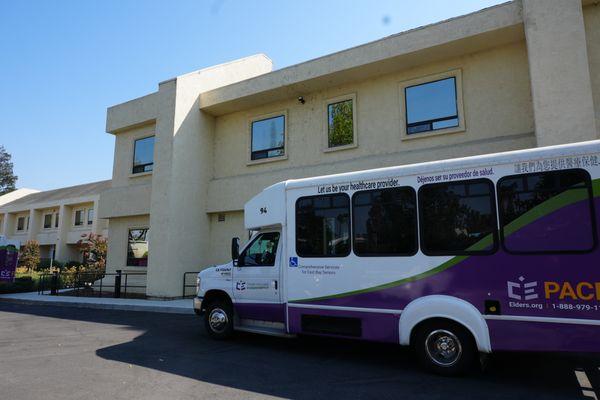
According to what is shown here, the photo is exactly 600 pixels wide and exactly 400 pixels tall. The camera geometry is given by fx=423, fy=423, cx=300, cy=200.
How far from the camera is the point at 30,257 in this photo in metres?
35.8

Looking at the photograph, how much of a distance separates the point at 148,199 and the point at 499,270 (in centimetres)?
1396

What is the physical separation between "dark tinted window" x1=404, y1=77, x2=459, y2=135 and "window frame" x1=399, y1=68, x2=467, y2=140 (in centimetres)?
6

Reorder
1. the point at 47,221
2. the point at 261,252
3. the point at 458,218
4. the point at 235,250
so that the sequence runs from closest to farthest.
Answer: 1. the point at 458,218
2. the point at 261,252
3. the point at 235,250
4. the point at 47,221

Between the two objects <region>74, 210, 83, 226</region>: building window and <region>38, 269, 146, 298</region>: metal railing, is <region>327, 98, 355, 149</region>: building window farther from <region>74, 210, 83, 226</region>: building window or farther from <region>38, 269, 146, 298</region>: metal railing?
<region>74, 210, 83, 226</region>: building window

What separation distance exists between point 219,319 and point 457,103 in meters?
8.46

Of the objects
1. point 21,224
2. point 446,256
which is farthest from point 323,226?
point 21,224

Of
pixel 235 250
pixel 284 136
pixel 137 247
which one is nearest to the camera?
pixel 235 250

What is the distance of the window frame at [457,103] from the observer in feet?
37.9

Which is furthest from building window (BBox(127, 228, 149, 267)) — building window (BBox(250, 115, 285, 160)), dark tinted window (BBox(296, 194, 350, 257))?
dark tinted window (BBox(296, 194, 350, 257))

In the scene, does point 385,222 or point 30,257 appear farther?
point 30,257

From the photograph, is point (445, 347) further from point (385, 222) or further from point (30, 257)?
point (30, 257)

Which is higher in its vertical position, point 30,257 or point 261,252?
point 30,257

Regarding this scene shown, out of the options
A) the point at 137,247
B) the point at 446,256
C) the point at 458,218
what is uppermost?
the point at 137,247

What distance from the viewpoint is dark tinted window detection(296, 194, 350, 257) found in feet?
22.0
